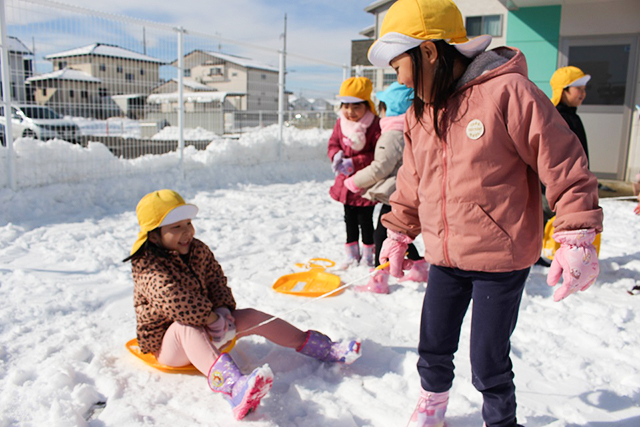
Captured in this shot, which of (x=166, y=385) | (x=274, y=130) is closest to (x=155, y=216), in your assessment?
(x=166, y=385)

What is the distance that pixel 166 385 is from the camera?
2334mm

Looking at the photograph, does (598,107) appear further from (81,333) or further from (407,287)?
(81,333)

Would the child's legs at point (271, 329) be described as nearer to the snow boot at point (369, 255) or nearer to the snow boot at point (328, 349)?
the snow boot at point (328, 349)

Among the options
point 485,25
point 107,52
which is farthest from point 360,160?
point 485,25

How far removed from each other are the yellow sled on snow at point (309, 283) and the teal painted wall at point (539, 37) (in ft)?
23.7

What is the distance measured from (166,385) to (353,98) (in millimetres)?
2492

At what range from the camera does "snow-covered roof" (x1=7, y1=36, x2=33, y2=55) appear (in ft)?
17.7

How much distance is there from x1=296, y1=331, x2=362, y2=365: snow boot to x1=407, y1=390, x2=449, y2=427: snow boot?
539 millimetres

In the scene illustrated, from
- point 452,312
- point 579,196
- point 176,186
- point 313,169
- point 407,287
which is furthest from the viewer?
point 313,169

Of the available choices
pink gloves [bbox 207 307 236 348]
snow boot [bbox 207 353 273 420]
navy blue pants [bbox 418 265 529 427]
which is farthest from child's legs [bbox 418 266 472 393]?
pink gloves [bbox 207 307 236 348]

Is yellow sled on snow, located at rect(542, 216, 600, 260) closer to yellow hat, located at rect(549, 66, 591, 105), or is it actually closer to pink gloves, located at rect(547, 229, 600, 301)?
yellow hat, located at rect(549, 66, 591, 105)

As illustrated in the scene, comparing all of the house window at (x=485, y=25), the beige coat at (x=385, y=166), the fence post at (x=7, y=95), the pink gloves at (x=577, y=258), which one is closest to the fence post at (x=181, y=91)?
the fence post at (x=7, y=95)

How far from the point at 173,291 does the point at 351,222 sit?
7.06ft

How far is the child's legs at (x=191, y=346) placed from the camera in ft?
7.38
